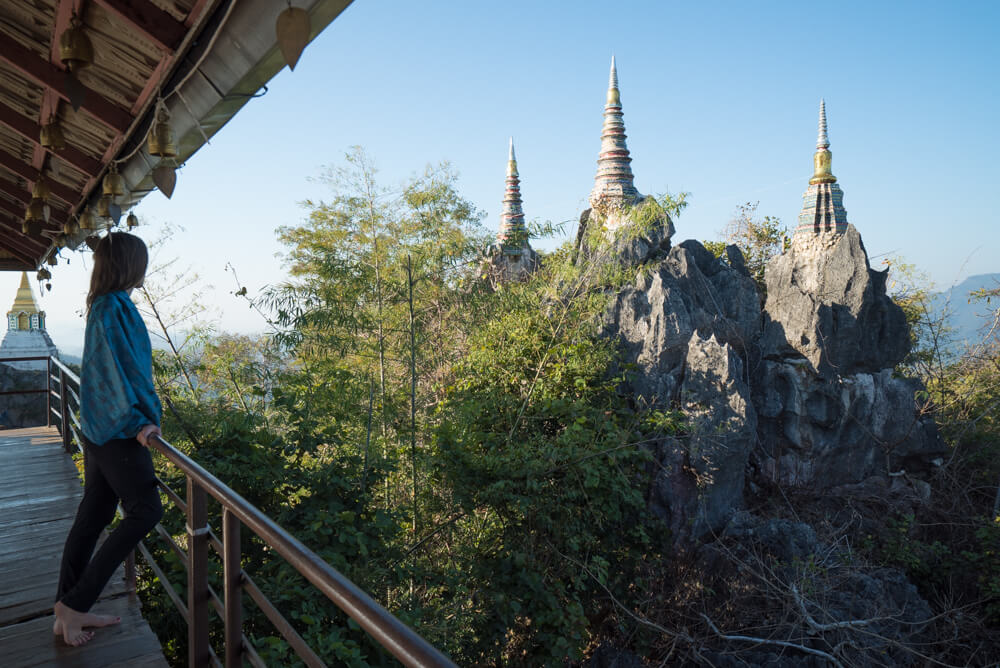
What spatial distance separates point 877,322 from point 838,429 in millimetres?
2148

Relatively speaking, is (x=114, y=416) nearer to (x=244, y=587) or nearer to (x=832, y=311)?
(x=244, y=587)

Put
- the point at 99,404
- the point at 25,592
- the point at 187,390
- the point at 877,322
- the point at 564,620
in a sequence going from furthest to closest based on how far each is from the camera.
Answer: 1. the point at 877,322
2. the point at 564,620
3. the point at 187,390
4. the point at 25,592
5. the point at 99,404

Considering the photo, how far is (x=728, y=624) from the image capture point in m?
6.40

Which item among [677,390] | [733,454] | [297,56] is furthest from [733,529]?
[297,56]

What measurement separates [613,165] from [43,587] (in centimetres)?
966

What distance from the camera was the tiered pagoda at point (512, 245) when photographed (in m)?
8.74

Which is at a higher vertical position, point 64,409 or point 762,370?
point 64,409

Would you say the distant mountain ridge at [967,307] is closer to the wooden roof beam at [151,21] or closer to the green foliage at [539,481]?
the green foliage at [539,481]

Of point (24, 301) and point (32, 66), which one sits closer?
point (32, 66)

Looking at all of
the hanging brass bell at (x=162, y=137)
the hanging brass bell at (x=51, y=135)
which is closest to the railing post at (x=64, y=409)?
the hanging brass bell at (x=51, y=135)

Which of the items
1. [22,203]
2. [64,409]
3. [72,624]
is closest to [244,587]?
[72,624]

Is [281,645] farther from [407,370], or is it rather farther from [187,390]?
[407,370]

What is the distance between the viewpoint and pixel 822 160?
10.5 m

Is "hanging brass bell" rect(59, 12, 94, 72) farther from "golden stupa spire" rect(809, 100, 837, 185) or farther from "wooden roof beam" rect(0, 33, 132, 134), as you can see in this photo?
"golden stupa spire" rect(809, 100, 837, 185)
